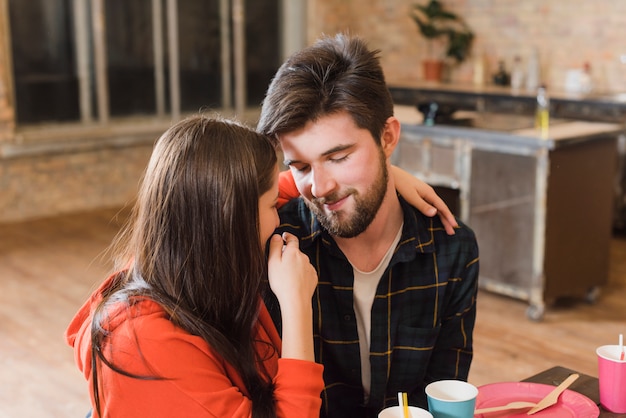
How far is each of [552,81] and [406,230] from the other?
461cm

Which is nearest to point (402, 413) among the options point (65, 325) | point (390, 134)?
point (390, 134)

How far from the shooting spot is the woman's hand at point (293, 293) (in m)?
1.34

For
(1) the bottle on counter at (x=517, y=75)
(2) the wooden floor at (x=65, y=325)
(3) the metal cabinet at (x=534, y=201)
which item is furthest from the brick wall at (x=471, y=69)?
(3) the metal cabinet at (x=534, y=201)

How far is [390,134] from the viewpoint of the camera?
5.47 feet

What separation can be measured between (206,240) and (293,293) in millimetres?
177

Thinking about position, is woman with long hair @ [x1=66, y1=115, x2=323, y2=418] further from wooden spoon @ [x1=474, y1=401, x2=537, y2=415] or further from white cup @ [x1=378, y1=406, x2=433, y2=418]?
wooden spoon @ [x1=474, y1=401, x2=537, y2=415]

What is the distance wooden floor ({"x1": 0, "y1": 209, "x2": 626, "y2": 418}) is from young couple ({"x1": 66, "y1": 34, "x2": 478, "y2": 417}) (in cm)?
151

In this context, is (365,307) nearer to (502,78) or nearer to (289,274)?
(289,274)

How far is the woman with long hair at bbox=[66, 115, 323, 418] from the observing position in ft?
4.00

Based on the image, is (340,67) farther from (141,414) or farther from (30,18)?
(30,18)

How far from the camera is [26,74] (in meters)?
5.61

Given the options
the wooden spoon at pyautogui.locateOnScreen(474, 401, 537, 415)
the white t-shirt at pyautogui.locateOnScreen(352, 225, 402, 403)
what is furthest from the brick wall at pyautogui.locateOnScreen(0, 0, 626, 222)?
the wooden spoon at pyautogui.locateOnScreen(474, 401, 537, 415)

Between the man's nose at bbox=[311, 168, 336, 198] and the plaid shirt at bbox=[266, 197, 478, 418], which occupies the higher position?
the man's nose at bbox=[311, 168, 336, 198]

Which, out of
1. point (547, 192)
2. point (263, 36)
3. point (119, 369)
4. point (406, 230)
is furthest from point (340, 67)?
point (263, 36)
